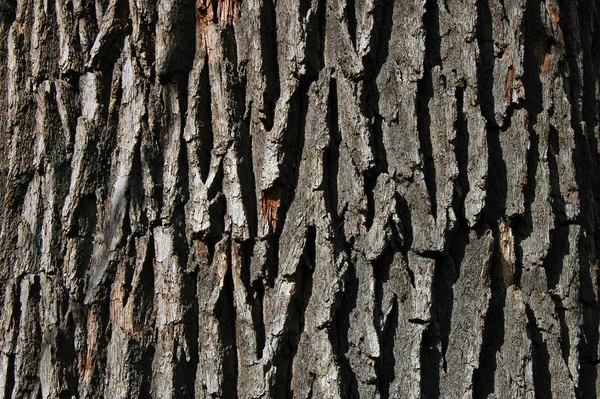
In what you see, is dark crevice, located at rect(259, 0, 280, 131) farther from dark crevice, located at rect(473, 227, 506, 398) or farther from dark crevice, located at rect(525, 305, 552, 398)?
dark crevice, located at rect(525, 305, 552, 398)

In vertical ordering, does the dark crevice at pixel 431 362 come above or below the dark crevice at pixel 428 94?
below

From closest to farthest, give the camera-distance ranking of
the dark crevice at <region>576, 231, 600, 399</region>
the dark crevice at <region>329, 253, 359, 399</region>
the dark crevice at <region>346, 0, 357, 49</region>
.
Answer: the dark crevice at <region>329, 253, 359, 399</region> < the dark crevice at <region>346, 0, 357, 49</region> < the dark crevice at <region>576, 231, 600, 399</region>

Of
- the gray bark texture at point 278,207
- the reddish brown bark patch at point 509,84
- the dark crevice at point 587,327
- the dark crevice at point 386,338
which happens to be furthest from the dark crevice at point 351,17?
the dark crevice at point 587,327

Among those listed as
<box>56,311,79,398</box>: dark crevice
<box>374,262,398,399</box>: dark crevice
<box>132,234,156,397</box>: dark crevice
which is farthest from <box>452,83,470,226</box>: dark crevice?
<box>56,311,79,398</box>: dark crevice

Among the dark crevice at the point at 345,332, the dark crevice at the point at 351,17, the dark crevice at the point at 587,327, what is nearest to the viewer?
the dark crevice at the point at 345,332

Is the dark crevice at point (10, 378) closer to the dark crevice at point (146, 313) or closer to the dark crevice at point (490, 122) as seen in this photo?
the dark crevice at point (146, 313)

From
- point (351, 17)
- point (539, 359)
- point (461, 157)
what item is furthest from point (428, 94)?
point (539, 359)

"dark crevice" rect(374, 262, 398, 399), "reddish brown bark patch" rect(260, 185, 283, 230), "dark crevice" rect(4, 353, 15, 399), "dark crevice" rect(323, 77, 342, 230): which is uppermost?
"dark crevice" rect(323, 77, 342, 230)
